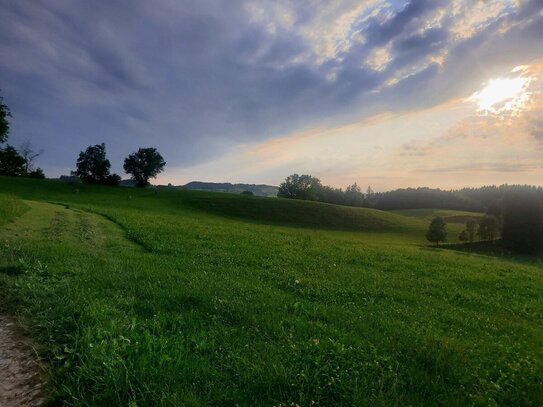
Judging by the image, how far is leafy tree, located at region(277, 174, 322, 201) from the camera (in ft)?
465

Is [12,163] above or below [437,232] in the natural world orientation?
above

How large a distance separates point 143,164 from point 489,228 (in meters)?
107

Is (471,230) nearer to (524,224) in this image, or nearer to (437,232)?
(524,224)

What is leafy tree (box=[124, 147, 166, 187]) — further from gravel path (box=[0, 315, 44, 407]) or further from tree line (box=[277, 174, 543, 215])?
gravel path (box=[0, 315, 44, 407])

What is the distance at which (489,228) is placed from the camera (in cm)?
7844

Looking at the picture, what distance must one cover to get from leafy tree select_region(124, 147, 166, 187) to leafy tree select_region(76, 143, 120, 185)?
1167cm

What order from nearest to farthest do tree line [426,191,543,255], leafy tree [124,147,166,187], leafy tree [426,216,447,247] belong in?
tree line [426,191,543,255]
leafy tree [426,216,447,247]
leafy tree [124,147,166,187]

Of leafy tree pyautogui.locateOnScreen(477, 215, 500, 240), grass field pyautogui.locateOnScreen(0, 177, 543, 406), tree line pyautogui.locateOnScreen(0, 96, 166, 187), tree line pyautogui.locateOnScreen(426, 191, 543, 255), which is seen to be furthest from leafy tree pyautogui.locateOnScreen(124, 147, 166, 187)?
grass field pyautogui.locateOnScreen(0, 177, 543, 406)

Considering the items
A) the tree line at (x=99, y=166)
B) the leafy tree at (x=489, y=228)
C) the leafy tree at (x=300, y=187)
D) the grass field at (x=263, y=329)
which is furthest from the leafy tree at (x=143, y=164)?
the grass field at (x=263, y=329)

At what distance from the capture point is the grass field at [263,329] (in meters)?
4.90

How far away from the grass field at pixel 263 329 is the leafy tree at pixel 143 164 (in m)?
112

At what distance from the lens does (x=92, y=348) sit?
532 cm

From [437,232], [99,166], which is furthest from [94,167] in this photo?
[437,232]

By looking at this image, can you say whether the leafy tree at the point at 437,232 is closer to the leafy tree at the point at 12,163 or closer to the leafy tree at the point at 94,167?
the leafy tree at the point at 94,167
